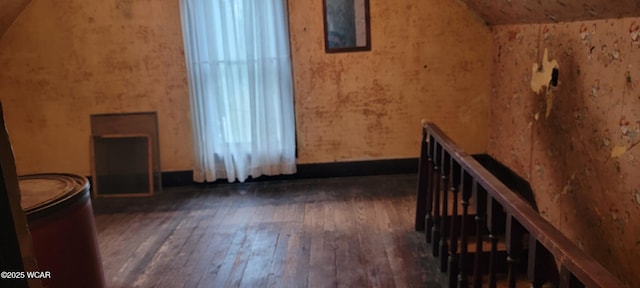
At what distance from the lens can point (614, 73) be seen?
226 cm

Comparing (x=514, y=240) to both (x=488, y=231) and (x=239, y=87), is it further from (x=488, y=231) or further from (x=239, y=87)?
(x=239, y=87)

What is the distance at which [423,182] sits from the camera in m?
2.94

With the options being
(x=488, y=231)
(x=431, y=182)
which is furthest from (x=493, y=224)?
(x=431, y=182)

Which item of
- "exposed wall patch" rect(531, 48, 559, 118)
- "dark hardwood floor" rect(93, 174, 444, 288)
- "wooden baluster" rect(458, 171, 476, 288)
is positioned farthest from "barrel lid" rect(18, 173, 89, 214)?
"exposed wall patch" rect(531, 48, 559, 118)

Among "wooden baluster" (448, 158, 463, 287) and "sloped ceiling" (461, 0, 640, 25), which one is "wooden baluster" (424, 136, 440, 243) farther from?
"sloped ceiling" (461, 0, 640, 25)

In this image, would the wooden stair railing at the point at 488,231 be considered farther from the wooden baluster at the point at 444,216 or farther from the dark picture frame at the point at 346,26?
the dark picture frame at the point at 346,26

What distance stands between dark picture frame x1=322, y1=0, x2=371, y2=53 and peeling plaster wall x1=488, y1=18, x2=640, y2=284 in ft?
3.79

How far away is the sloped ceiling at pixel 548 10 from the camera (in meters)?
2.10

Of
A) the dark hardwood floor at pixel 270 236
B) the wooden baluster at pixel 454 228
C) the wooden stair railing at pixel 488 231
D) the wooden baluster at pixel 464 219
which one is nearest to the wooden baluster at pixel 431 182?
the wooden stair railing at pixel 488 231

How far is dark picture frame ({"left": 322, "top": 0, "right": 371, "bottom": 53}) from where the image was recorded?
385 centimetres

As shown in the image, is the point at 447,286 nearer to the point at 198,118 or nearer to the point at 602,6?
the point at 602,6

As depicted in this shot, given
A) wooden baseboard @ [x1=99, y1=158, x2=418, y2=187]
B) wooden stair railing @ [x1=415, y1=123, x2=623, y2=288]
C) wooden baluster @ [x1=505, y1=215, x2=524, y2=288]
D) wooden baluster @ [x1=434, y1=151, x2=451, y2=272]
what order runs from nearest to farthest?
wooden stair railing @ [x1=415, y1=123, x2=623, y2=288]
wooden baluster @ [x1=505, y1=215, x2=524, y2=288]
wooden baluster @ [x1=434, y1=151, x2=451, y2=272]
wooden baseboard @ [x1=99, y1=158, x2=418, y2=187]

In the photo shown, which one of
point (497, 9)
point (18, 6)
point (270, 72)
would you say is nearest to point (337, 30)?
point (270, 72)

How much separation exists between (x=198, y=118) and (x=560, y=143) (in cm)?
274
